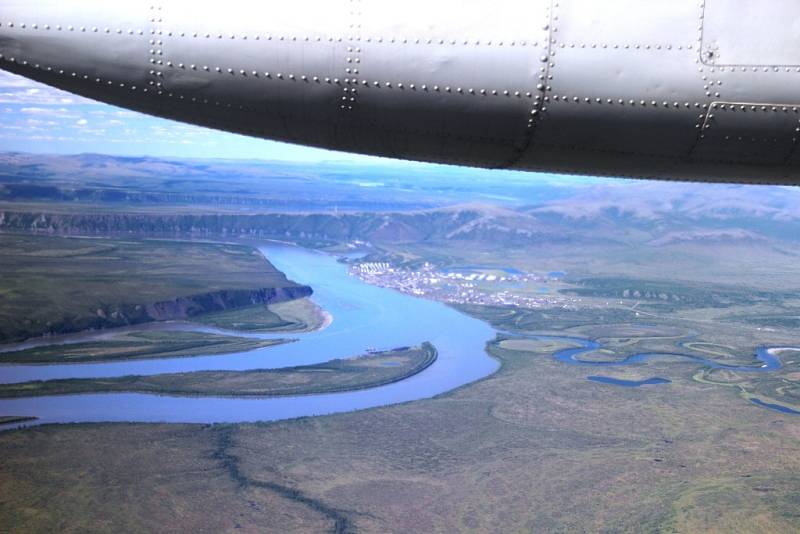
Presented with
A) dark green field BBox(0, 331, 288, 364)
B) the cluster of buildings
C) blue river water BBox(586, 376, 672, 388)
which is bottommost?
blue river water BBox(586, 376, 672, 388)

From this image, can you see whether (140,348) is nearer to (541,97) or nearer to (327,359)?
(327,359)

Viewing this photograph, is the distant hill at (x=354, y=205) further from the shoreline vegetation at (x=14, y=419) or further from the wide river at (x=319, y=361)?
the shoreline vegetation at (x=14, y=419)

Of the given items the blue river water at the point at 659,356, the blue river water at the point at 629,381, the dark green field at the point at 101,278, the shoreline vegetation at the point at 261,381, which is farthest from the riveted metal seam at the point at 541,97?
the dark green field at the point at 101,278

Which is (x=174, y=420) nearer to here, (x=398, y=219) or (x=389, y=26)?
(x=389, y=26)

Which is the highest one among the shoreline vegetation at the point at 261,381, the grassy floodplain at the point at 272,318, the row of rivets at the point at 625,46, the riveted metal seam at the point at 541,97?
the row of rivets at the point at 625,46

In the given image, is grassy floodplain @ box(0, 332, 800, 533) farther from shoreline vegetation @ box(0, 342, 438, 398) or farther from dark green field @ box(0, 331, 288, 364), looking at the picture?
dark green field @ box(0, 331, 288, 364)

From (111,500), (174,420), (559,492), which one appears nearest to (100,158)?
(174,420)

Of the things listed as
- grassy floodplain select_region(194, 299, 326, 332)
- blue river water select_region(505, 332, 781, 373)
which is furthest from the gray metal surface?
grassy floodplain select_region(194, 299, 326, 332)
